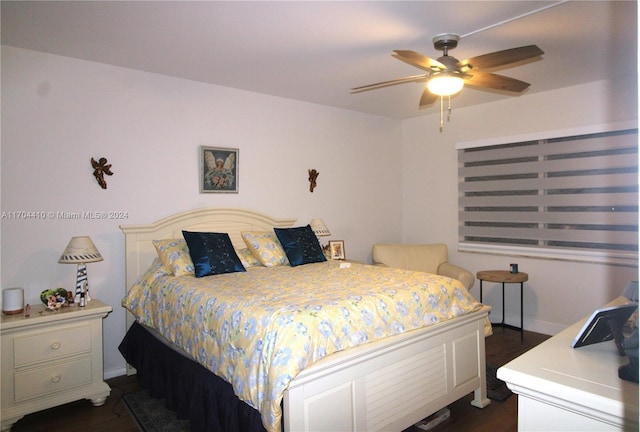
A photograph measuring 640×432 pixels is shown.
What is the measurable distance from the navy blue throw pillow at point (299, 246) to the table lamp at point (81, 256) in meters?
1.51

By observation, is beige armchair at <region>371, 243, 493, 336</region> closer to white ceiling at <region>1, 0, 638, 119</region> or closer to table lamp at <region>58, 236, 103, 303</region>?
white ceiling at <region>1, 0, 638, 119</region>

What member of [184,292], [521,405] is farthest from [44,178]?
[521,405]

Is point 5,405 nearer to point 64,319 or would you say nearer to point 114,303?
point 64,319

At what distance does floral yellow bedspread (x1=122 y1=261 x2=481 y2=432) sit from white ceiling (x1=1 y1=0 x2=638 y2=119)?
66.0 inches

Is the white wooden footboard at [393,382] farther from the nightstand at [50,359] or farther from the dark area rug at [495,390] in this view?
the nightstand at [50,359]

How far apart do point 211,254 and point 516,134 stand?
3.50 meters

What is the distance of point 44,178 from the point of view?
119 inches

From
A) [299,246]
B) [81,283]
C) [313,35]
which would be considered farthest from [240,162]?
[81,283]

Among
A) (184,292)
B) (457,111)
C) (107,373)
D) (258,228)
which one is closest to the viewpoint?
(184,292)

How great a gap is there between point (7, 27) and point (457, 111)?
4.42 m

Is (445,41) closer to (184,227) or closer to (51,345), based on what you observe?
(184,227)

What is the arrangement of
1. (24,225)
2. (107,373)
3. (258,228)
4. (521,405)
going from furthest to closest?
(258,228), (107,373), (24,225), (521,405)

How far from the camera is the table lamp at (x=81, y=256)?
113 inches

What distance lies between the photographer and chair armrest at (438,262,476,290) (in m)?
4.18
